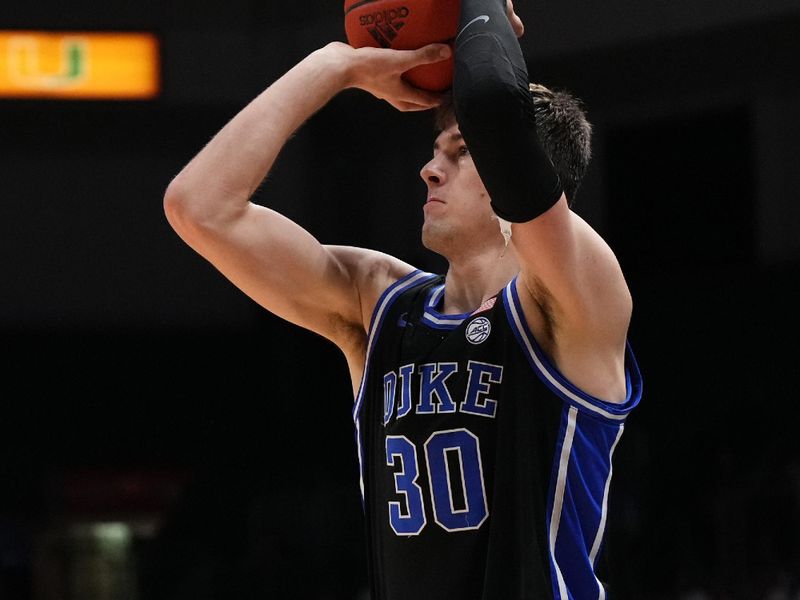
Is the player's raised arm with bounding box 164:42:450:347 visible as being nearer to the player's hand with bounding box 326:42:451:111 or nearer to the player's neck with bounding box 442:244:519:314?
the player's hand with bounding box 326:42:451:111

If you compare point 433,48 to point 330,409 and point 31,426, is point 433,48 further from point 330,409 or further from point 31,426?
point 31,426

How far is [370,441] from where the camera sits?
2.68m

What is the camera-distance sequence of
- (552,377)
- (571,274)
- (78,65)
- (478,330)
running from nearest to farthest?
1. (571,274)
2. (552,377)
3. (478,330)
4. (78,65)

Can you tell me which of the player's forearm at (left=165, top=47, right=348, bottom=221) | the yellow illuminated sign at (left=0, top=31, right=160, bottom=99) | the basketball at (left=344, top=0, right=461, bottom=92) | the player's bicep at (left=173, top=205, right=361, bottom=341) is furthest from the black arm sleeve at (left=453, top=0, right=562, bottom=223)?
Answer: the yellow illuminated sign at (left=0, top=31, right=160, bottom=99)

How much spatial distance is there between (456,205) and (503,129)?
47 centimetres

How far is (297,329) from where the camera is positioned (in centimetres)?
779

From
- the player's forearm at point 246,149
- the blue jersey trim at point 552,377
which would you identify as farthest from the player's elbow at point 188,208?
the blue jersey trim at point 552,377

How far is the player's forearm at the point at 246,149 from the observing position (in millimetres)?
2582

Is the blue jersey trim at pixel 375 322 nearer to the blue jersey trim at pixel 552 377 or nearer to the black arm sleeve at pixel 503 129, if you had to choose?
the blue jersey trim at pixel 552 377

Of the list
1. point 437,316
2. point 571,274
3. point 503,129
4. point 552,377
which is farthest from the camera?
point 437,316

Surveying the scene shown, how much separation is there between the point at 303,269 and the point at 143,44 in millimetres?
5156

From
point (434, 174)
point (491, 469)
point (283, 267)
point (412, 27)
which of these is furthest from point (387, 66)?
point (491, 469)

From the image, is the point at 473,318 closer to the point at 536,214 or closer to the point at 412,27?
the point at 536,214

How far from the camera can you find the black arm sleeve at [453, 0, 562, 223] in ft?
7.27
